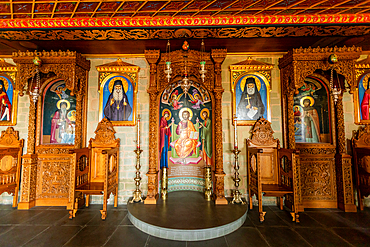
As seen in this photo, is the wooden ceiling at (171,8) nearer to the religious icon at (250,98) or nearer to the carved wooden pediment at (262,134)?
the religious icon at (250,98)

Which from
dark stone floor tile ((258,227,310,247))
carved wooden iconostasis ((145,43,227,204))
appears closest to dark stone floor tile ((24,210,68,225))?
carved wooden iconostasis ((145,43,227,204))

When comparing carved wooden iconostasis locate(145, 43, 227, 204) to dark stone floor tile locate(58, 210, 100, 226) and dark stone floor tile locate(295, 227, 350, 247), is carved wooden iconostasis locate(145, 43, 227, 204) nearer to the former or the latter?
dark stone floor tile locate(58, 210, 100, 226)

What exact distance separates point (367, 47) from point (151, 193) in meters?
5.48

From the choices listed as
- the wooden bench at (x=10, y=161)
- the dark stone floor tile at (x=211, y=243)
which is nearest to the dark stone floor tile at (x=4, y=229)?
the wooden bench at (x=10, y=161)

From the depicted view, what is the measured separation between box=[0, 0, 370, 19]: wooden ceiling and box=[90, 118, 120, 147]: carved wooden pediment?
6.69ft

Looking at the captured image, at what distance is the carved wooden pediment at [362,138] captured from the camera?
11.8 ft

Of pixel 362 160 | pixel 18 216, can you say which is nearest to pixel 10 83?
pixel 18 216

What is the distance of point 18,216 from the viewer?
3.14m

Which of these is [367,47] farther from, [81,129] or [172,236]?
[81,129]

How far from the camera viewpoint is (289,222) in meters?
2.90

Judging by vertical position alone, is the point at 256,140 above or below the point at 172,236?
above

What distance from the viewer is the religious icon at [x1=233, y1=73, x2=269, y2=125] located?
3.80m

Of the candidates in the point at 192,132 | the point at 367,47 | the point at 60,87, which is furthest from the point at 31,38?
the point at 367,47

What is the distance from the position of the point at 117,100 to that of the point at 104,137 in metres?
0.86
